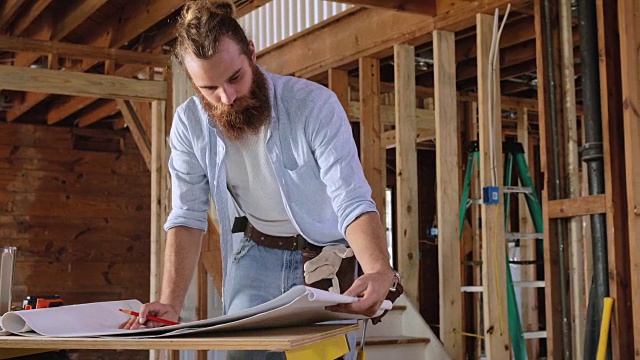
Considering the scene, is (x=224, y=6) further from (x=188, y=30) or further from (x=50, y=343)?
(x=50, y=343)

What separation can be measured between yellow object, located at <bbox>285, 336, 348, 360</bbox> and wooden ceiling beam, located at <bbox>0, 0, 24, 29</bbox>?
181 inches

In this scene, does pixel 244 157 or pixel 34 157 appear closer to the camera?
pixel 244 157

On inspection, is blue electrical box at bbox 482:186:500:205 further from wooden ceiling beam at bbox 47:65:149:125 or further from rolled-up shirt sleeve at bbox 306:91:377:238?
wooden ceiling beam at bbox 47:65:149:125

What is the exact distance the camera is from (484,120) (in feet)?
14.8

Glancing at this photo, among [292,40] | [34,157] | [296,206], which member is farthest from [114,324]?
[34,157]

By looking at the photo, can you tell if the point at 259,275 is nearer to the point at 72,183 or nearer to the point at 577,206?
the point at 577,206

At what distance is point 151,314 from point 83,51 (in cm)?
482

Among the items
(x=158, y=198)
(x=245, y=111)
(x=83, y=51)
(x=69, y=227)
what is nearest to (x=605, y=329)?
(x=245, y=111)

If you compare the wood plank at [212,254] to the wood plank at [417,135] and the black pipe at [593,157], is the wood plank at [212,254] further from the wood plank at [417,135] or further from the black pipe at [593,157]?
→ the wood plank at [417,135]

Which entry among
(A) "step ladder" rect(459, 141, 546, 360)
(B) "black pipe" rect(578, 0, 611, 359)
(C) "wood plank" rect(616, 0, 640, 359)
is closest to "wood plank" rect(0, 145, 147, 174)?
(A) "step ladder" rect(459, 141, 546, 360)

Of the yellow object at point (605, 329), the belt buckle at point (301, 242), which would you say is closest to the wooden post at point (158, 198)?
the yellow object at point (605, 329)

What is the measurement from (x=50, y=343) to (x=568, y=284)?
3.29m

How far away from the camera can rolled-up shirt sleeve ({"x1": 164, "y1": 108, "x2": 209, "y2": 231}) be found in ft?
6.23

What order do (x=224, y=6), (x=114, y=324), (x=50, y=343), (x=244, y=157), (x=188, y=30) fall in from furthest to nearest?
1. (x=244, y=157)
2. (x=224, y=6)
3. (x=188, y=30)
4. (x=114, y=324)
5. (x=50, y=343)
